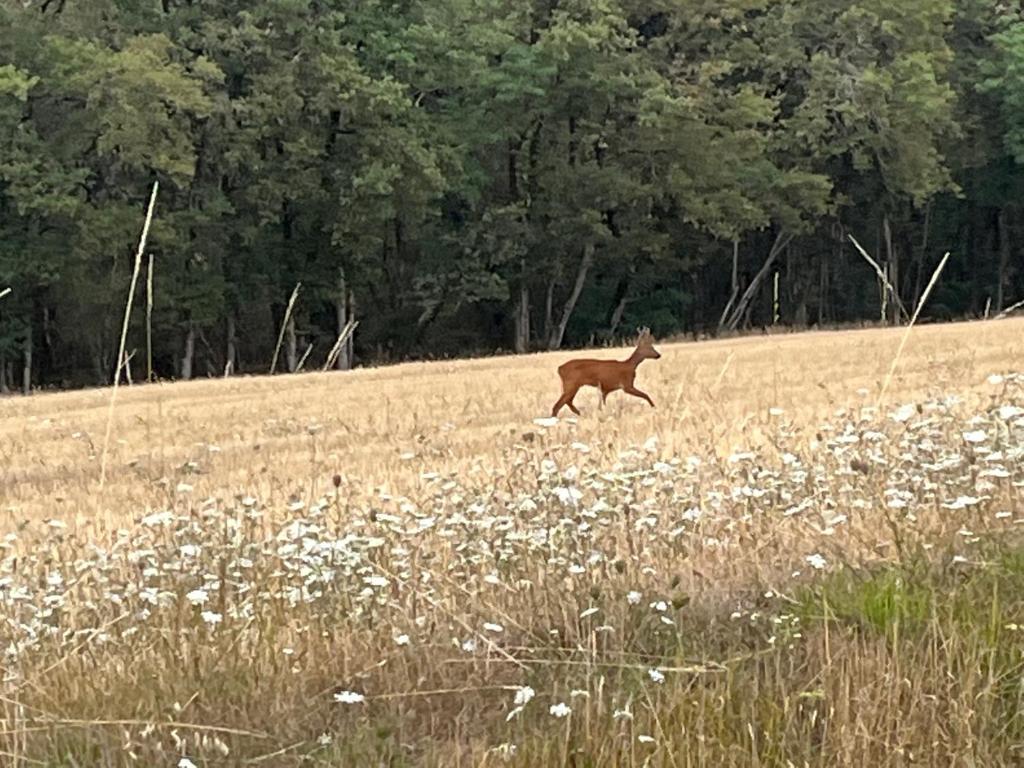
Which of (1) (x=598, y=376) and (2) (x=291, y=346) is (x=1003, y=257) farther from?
(1) (x=598, y=376)

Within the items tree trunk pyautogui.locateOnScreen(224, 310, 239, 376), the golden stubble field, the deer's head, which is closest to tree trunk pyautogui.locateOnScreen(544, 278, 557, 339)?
tree trunk pyautogui.locateOnScreen(224, 310, 239, 376)

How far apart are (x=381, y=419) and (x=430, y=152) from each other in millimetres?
24650

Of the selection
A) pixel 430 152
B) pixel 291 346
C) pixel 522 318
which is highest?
pixel 430 152

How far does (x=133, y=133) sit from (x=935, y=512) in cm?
3067

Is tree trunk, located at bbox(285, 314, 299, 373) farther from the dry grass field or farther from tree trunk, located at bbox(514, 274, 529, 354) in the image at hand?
the dry grass field

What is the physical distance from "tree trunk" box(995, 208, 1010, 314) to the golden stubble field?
110 feet

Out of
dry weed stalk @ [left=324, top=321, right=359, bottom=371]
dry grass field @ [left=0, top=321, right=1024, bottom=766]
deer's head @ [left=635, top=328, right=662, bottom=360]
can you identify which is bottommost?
dry grass field @ [left=0, top=321, right=1024, bottom=766]

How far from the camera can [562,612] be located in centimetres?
408

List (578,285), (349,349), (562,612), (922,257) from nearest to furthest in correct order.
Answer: (562,612), (349,349), (578,285), (922,257)

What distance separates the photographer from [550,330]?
151 ft

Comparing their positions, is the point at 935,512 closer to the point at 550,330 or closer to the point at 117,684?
the point at 117,684

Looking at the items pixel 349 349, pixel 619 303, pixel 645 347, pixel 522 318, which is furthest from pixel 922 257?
pixel 645 347

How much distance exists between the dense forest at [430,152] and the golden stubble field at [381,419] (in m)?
13.7

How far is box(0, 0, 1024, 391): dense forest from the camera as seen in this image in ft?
118
